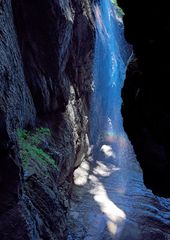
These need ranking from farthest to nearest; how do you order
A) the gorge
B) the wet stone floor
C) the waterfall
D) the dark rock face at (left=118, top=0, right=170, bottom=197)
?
1. the waterfall
2. the wet stone floor
3. the gorge
4. the dark rock face at (left=118, top=0, right=170, bottom=197)

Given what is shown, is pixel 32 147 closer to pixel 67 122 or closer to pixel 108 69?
pixel 67 122

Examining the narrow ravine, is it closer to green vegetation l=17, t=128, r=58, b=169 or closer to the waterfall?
the waterfall

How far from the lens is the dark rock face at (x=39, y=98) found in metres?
7.73

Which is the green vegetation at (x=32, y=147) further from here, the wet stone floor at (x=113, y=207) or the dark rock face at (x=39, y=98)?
the wet stone floor at (x=113, y=207)

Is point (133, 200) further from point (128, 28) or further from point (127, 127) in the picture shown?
point (128, 28)

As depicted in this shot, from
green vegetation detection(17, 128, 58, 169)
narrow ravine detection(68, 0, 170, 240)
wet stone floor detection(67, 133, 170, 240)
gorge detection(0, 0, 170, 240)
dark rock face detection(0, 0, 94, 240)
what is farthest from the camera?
narrow ravine detection(68, 0, 170, 240)

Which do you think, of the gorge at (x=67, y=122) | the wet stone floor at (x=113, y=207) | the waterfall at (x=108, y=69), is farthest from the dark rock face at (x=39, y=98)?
the waterfall at (x=108, y=69)

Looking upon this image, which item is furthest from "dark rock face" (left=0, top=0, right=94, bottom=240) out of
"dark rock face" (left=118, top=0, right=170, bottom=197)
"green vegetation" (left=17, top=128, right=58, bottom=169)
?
"dark rock face" (left=118, top=0, right=170, bottom=197)

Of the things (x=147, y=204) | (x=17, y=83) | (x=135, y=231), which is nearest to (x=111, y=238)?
(x=135, y=231)

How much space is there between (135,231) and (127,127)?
32.7ft

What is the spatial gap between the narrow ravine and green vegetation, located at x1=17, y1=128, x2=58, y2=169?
5.24m

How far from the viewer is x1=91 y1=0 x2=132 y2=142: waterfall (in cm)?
3122

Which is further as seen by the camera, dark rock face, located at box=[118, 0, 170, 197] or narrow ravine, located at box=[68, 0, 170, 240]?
narrow ravine, located at box=[68, 0, 170, 240]

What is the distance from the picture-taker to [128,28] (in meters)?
7.76
